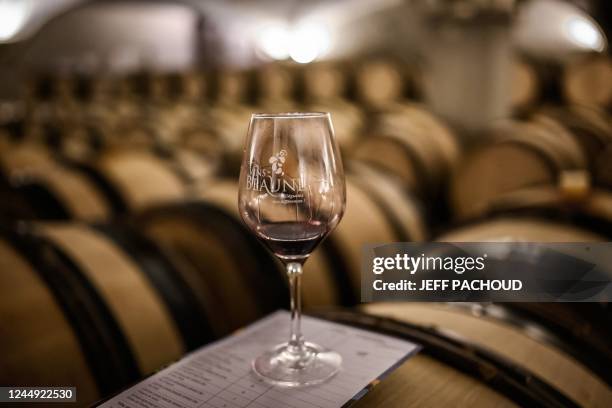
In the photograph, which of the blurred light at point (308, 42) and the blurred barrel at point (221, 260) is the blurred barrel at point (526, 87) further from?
the blurred light at point (308, 42)

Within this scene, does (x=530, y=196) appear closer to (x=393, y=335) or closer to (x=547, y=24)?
(x=393, y=335)

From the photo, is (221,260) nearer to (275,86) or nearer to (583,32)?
(275,86)

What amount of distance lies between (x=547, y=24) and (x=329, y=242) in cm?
610

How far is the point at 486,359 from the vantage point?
82 centimetres

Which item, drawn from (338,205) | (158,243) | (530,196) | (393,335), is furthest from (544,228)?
(158,243)

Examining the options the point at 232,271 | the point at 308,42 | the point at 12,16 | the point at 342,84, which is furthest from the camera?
the point at 12,16

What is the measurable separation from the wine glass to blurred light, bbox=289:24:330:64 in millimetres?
9002

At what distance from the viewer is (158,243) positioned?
149 centimetres

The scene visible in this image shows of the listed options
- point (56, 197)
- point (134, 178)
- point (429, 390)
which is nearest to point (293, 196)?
point (429, 390)

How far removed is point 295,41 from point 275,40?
629 millimetres

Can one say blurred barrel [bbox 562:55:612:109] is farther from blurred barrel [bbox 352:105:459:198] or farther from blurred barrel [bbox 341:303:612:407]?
blurred barrel [bbox 341:303:612:407]

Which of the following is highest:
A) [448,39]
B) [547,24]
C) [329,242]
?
[547,24]

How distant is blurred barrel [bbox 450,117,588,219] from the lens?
2504 mm

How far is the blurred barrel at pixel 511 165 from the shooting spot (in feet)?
8.21
